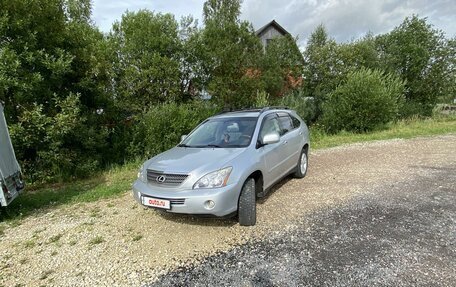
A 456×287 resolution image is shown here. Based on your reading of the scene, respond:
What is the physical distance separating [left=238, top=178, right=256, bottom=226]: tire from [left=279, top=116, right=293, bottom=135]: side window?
5.97ft

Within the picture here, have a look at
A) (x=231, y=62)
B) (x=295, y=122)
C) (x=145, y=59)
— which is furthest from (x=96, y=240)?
(x=231, y=62)

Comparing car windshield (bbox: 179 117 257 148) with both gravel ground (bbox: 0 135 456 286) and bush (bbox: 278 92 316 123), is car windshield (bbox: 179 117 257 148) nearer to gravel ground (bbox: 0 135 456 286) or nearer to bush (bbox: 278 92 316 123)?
gravel ground (bbox: 0 135 456 286)

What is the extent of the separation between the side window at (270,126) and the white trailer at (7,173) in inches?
163

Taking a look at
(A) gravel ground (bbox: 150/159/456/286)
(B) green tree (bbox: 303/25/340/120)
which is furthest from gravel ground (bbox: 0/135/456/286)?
(B) green tree (bbox: 303/25/340/120)

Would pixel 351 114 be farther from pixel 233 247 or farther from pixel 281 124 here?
pixel 233 247

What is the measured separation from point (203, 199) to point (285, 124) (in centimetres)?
283

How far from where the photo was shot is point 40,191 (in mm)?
6891

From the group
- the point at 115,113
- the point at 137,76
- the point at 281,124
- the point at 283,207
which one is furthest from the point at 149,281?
the point at 137,76

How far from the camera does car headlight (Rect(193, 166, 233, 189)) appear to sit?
11.8ft

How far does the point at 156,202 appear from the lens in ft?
12.3

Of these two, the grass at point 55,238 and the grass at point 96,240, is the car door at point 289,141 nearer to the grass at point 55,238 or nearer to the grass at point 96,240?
the grass at point 96,240

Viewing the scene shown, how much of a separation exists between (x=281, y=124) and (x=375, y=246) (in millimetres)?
2733

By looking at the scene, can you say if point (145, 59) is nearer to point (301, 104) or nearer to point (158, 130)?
point (158, 130)

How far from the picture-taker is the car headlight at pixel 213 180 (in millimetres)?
3598
